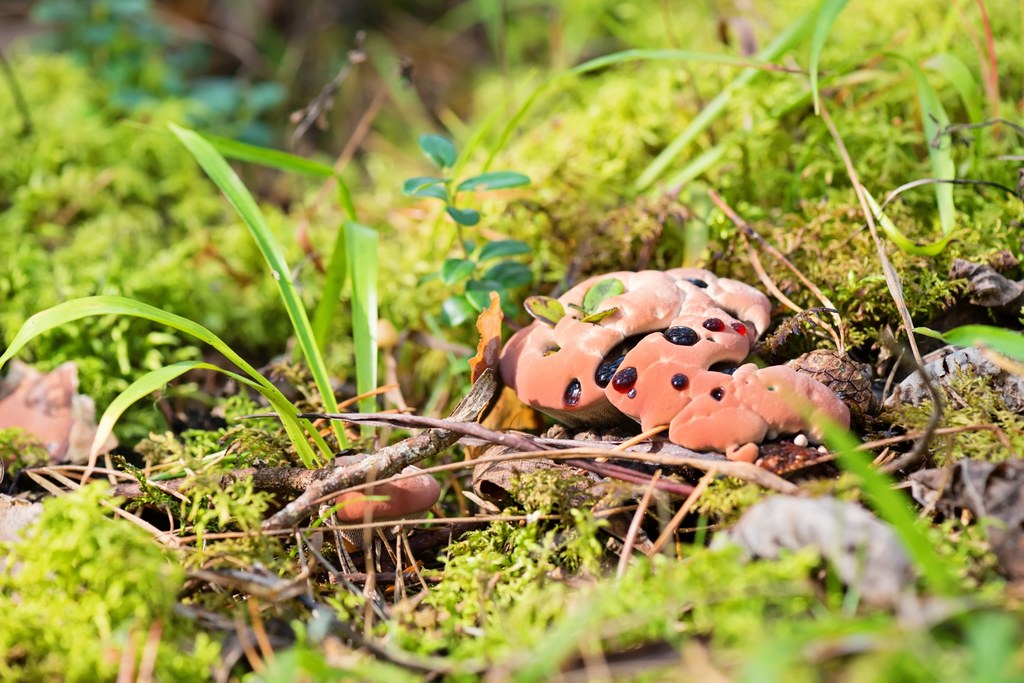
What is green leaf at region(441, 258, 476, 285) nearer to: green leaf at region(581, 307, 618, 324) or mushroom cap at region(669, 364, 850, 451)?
green leaf at region(581, 307, 618, 324)

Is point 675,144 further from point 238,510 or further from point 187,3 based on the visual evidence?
point 187,3

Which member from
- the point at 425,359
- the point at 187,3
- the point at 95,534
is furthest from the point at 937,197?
the point at 187,3

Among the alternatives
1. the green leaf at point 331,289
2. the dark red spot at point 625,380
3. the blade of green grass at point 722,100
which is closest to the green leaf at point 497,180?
the green leaf at point 331,289

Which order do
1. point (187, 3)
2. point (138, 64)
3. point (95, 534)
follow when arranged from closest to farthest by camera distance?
point (95, 534), point (138, 64), point (187, 3)

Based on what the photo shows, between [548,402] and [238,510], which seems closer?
[238,510]

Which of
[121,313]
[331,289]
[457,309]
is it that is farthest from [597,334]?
[121,313]

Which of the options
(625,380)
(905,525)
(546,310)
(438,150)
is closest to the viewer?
(905,525)

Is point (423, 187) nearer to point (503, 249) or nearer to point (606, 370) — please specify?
point (503, 249)

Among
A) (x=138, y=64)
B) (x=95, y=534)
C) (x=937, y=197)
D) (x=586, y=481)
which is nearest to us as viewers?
(x=95, y=534)
